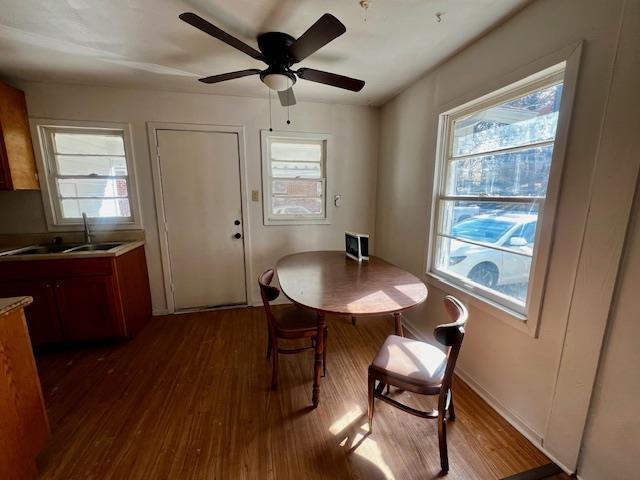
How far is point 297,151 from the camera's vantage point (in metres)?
2.95

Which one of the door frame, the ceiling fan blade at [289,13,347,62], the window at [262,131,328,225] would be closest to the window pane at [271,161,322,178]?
the window at [262,131,328,225]

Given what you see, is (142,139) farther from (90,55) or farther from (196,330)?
(196,330)

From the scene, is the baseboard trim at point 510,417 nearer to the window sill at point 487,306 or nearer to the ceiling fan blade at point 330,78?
the window sill at point 487,306

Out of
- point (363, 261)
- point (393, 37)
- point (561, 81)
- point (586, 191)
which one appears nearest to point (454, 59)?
point (393, 37)

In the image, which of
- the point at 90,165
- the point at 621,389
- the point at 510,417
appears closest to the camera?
the point at 621,389

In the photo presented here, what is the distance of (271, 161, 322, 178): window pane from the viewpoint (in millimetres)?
2912

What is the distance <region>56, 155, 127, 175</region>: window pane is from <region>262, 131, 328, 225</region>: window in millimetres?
1437

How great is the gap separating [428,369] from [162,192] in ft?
9.32

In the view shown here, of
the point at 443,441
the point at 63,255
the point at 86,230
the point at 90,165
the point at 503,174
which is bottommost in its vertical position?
the point at 443,441

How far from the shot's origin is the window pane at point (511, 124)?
4.45ft

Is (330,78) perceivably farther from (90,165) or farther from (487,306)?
(90,165)

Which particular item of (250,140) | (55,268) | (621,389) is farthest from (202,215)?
(621,389)

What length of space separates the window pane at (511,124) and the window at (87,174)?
121 inches

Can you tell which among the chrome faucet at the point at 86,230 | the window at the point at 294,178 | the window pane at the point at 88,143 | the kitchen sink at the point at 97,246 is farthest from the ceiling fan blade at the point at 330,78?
the chrome faucet at the point at 86,230
